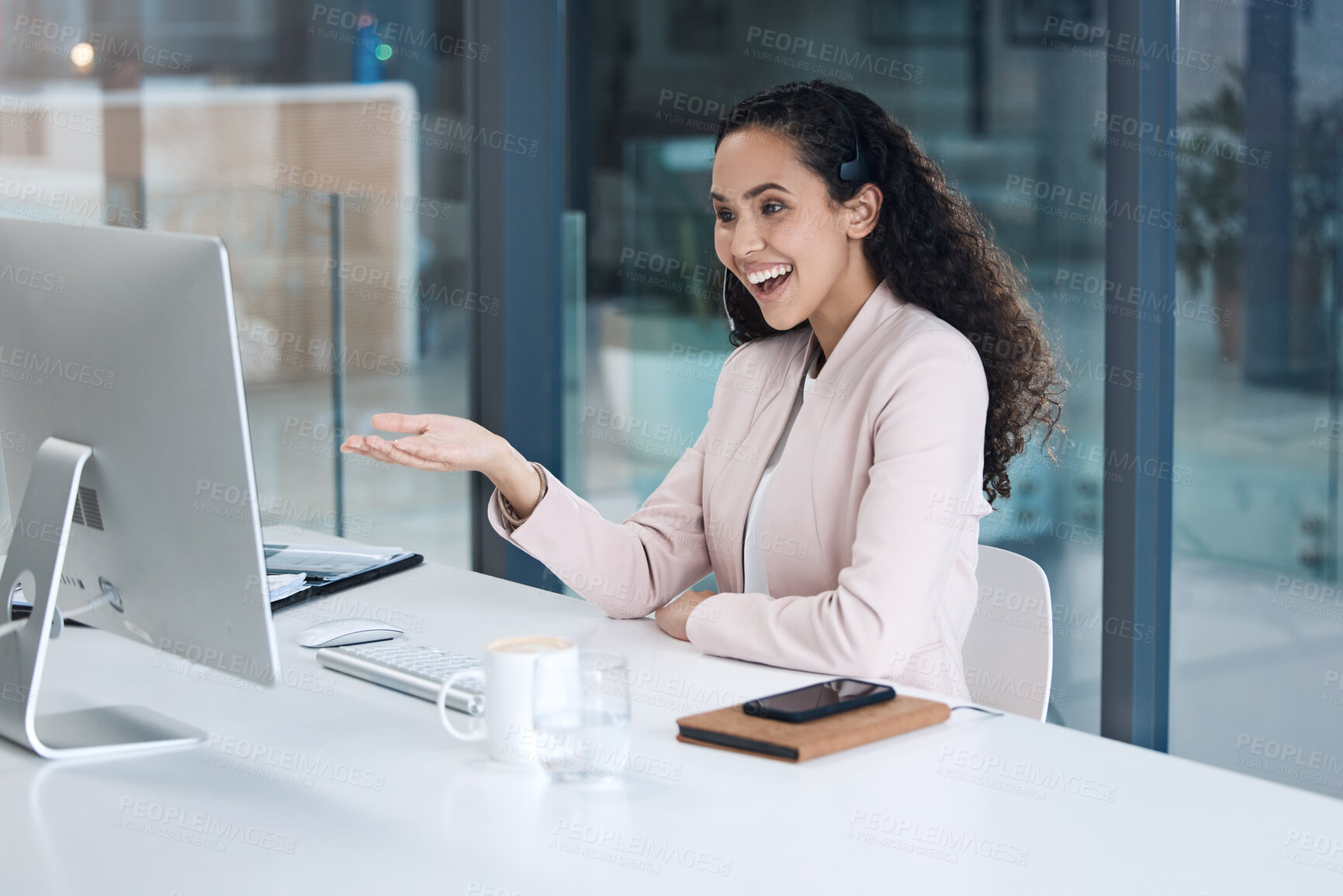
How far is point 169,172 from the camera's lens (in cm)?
281

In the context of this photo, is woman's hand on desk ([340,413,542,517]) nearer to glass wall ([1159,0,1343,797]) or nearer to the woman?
the woman

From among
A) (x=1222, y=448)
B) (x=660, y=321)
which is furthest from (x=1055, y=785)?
(x=660, y=321)

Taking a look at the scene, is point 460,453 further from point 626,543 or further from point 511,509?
point 626,543

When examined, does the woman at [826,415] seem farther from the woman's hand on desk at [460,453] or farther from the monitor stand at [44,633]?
the monitor stand at [44,633]

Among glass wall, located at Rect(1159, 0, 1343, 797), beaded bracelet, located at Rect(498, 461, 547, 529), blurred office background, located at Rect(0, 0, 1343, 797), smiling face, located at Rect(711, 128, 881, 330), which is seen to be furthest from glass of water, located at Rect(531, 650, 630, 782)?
glass wall, located at Rect(1159, 0, 1343, 797)

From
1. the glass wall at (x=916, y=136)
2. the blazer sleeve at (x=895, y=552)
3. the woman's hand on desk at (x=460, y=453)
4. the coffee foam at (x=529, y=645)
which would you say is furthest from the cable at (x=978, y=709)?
the glass wall at (x=916, y=136)

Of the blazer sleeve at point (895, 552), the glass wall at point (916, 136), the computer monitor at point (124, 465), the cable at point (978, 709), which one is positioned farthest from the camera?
the glass wall at point (916, 136)

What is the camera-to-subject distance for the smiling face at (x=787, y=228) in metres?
1.77

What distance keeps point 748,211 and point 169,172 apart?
63.3 inches

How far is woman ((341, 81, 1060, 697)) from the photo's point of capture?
1.57m

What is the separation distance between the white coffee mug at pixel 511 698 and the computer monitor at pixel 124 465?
19 cm

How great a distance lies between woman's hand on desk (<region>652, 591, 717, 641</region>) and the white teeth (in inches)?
18.9

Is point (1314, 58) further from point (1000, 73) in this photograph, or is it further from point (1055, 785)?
point (1055, 785)

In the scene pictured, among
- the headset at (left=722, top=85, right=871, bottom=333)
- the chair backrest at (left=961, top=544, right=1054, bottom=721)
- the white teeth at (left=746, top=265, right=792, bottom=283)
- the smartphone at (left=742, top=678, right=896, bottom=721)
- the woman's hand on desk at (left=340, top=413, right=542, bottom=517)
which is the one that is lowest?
the chair backrest at (left=961, top=544, right=1054, bottom=721)
